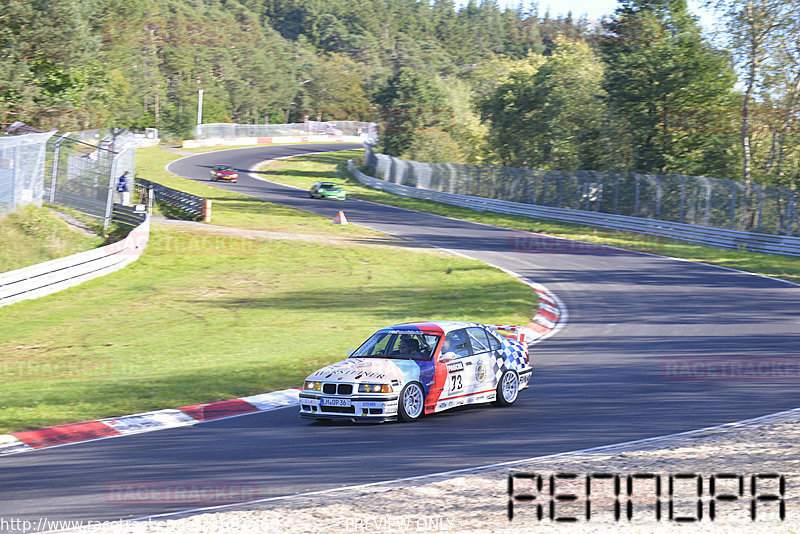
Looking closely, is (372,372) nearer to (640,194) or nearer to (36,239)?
(36,239)

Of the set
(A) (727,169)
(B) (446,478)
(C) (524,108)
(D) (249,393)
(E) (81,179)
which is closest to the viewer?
(B) (446,478)

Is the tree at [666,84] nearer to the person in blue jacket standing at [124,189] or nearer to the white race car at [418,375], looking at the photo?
the person in blue jacket standing at [124,189]

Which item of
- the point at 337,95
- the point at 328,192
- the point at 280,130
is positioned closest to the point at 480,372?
the point at 328,192

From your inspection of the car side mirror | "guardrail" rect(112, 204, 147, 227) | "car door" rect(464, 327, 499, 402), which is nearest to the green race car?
"guardrail" rect(112, 204, 147, 227)

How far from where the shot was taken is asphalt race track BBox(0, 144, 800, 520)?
27.0 feet

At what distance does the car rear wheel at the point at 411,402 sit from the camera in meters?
10.8

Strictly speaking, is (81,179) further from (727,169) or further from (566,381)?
(727,169)

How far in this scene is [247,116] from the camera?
142m

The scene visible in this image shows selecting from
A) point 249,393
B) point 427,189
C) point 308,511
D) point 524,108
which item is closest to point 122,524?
point 308,511

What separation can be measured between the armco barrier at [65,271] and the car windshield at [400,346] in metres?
13.2

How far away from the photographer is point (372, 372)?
11.0 metres

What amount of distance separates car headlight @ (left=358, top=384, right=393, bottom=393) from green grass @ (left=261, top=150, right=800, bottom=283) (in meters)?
19.0

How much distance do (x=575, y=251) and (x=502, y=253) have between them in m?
3.12

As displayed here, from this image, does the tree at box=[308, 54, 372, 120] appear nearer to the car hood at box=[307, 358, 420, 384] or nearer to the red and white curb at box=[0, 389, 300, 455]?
the red and white curb at box=[0, 389, 300, 455]
